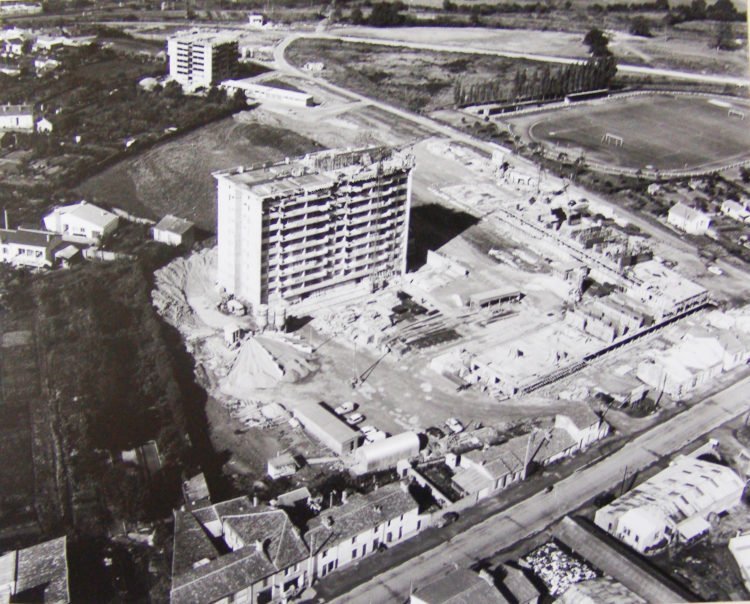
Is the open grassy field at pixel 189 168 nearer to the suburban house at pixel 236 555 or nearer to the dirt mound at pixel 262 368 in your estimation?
the dirt mound at pixel 262 368

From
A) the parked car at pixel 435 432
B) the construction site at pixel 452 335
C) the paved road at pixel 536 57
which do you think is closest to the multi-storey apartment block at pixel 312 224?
the construction site at pixel 452 335

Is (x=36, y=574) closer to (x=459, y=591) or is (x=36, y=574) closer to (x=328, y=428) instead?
(x=328, y=428)

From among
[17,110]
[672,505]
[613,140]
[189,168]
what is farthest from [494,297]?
[17,110]

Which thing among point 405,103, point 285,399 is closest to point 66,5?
point 405,103

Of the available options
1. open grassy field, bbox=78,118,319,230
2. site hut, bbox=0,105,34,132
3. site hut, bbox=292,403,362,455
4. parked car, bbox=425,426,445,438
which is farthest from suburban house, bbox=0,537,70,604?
site hut, bbox=0,105,34,132

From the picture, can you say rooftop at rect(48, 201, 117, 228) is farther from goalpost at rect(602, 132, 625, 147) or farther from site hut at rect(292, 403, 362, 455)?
goalpost at rect(602, 132, 625, 147)

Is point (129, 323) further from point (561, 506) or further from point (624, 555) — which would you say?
point (624, 555)
